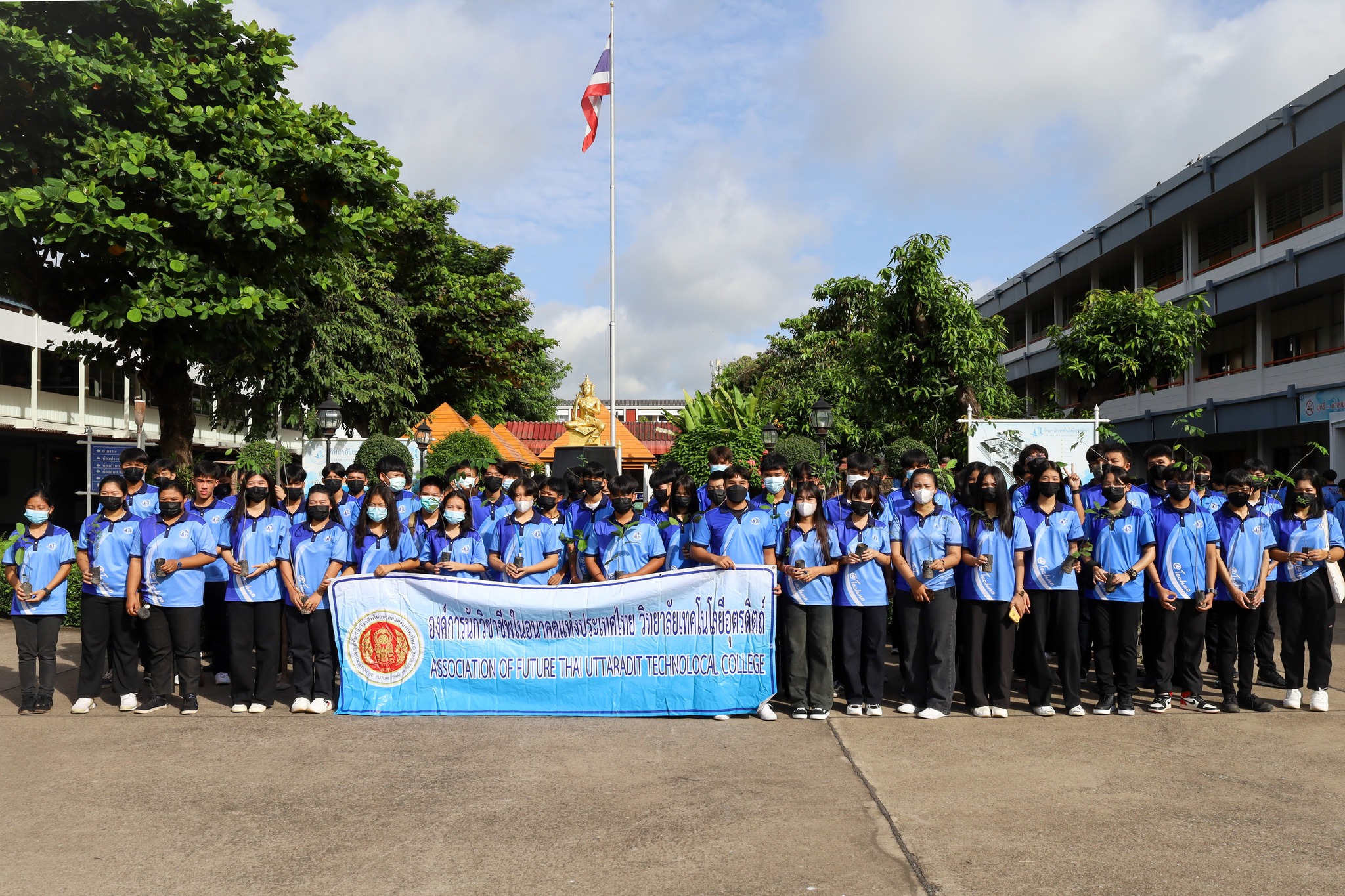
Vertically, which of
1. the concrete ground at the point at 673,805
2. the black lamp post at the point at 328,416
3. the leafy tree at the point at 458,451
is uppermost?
the black lamp post at the point at 328,416

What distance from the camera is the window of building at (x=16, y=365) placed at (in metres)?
27.5

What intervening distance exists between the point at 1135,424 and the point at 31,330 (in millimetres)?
30746

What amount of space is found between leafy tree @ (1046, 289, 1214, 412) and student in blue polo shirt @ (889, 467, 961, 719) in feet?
36.0

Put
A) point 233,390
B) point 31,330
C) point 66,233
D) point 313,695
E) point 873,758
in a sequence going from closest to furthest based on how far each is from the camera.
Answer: point 873,758 → point 313,695 → point 66,233 → point 233,390 → point 31,330

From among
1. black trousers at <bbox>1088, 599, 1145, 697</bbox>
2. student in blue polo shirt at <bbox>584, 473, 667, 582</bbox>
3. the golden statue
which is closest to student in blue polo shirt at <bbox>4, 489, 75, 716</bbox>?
student in blue polo shirt at <bbox>584, 473, 667, 582</bbox>

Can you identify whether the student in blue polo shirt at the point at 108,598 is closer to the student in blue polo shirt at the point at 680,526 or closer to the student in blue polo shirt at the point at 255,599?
the student in blue polo shirt at the point at 255,599

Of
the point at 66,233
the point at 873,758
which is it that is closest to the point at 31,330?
the point at 66,233

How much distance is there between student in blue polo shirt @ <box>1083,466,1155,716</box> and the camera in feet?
24.4

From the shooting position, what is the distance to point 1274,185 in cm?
2505

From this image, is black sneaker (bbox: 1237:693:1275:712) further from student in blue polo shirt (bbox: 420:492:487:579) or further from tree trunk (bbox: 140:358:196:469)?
tree trunk (bbox: 140:358:196:469)

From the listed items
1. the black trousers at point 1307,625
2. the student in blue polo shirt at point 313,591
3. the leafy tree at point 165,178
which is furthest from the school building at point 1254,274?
the student in blue polo shirt at point 313,591

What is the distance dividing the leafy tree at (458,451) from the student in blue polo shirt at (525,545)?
12914mm

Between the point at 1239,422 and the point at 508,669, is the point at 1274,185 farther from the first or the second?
the point at 508,669

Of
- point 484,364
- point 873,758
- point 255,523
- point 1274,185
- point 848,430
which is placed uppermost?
point 1274,185
